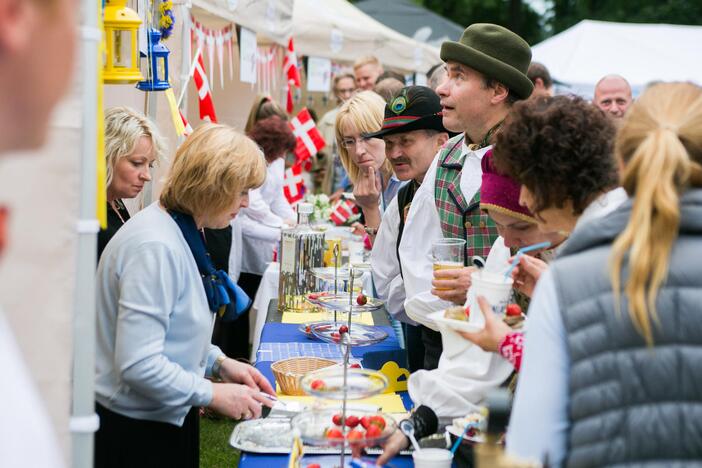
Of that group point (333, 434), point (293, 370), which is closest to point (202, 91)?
point (293, 370)

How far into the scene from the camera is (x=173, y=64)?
195 inches

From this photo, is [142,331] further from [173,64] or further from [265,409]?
[173,64]

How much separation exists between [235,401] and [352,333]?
1245 mm

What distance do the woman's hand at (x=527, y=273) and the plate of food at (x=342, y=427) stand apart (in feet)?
1.61

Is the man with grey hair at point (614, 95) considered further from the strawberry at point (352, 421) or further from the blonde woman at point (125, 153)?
the strawberry at point (352, 421)

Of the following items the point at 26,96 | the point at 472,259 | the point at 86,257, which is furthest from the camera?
the point at 472,259

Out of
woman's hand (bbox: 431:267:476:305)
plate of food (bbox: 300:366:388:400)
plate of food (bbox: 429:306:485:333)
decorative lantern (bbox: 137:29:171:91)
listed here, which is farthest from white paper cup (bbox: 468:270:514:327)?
decorative lantern (bbox: 137:29:171:91)

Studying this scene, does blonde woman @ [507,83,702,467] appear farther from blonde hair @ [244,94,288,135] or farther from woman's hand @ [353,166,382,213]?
blonde hair @ [244,94,288,135]

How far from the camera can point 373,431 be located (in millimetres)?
2162

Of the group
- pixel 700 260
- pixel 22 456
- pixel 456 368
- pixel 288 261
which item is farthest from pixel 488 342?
pixel 288 261

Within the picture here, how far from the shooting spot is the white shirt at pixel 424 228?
10.4 ft

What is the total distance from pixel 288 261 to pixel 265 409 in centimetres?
177

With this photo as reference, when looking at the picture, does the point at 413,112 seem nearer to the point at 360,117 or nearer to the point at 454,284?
the point at 360,117

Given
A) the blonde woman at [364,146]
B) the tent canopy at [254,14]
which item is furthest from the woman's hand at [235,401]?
the tent canopy at [254,14]
